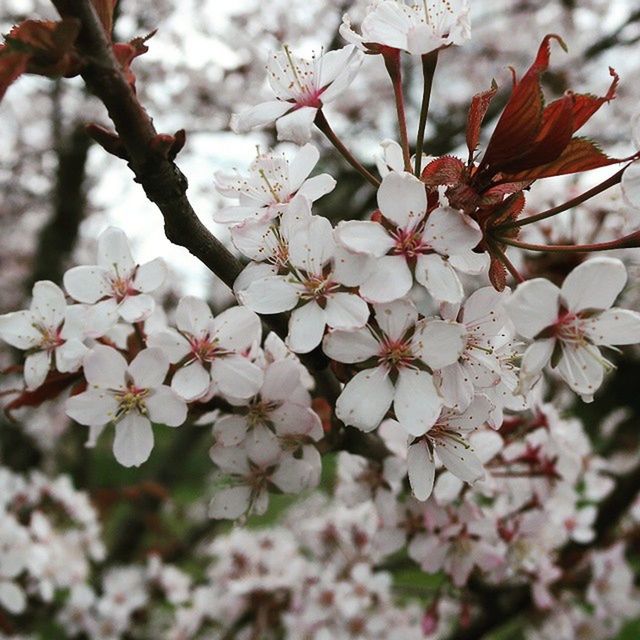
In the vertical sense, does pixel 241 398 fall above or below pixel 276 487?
above

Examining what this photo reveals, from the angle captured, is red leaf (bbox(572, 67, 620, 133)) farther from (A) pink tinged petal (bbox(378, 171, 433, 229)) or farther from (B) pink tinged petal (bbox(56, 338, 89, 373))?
(B) pink tinged petal (bbox(56, 338, 89, 373))

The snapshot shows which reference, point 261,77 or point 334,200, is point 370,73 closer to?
point 261,77

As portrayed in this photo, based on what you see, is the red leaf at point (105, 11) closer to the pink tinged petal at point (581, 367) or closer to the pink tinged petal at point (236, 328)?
the pink tinged petal at point (236, 328)

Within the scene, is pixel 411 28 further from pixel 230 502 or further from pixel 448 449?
pixel 230 502

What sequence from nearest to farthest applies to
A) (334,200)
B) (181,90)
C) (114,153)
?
(114,153) < (334,200) < (181,90)

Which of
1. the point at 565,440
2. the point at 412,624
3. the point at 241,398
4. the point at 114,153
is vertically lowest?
the point at 412,624

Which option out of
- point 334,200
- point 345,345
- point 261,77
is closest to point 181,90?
point 261,77

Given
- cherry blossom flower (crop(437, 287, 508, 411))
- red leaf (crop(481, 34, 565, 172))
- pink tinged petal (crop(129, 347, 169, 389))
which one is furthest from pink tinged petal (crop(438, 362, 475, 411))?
pink tinged petal (crop(129, 347, 169, 389))
